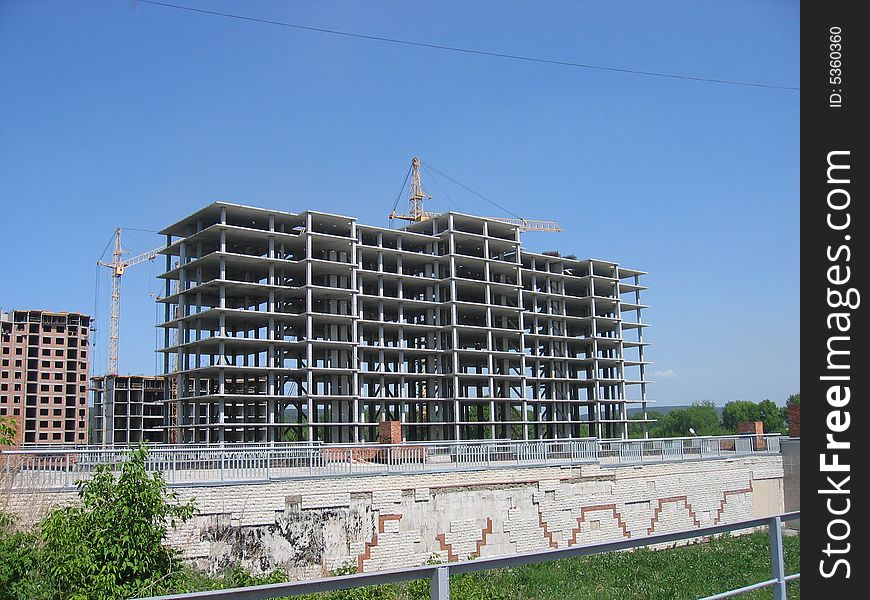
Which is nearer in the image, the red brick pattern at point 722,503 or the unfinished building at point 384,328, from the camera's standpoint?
the red brick pattern at point 722,503

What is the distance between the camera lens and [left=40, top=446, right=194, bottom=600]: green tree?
44.2 feet

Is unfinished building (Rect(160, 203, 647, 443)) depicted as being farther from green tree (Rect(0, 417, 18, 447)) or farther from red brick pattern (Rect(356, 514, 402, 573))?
green tree (Rect(0, 417, 18, 447))

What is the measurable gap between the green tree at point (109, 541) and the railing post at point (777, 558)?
440 inches

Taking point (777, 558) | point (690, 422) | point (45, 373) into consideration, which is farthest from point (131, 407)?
point (690, 422)

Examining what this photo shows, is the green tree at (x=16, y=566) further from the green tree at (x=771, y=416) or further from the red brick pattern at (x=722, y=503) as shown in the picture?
the green tree at (x=771, y=416)

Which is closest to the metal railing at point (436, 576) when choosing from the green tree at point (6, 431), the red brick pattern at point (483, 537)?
the green tree at point (6, 431)

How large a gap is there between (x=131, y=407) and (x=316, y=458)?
78.9 meters

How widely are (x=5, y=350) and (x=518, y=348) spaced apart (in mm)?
66085

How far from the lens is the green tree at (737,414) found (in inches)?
6235

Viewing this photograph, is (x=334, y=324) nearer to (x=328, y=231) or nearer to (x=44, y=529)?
(x=328, y=231)

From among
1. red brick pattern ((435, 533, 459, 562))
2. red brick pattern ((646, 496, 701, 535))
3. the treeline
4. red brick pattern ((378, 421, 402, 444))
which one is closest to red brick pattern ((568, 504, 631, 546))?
red brick pattern ((646, 496, 701, 535))

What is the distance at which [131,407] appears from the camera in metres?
97.0

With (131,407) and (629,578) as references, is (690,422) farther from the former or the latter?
(629,578)
